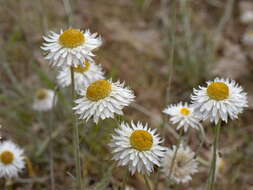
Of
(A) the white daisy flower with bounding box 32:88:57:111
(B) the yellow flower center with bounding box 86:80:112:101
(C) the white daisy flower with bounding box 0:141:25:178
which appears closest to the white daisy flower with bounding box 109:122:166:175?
(B) the yellow flower center with bounding box 86:80:112:101

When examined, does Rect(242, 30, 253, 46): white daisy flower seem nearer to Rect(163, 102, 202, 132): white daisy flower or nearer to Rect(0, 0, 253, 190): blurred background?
Rect(0, 0, 253, 190): blurred background

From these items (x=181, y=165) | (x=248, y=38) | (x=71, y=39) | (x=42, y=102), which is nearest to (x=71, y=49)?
(x=71, y=39)

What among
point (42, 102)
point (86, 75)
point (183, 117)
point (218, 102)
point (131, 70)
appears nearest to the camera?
point (218, 102)

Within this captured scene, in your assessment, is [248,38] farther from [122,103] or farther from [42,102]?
[122,103]

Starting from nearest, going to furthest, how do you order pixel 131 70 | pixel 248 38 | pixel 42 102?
pixel 42 102, pixel 131 70, pixel 248 38

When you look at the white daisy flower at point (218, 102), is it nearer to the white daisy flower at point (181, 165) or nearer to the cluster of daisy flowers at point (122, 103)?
the cluster of daisy flowers at point (122, 103)

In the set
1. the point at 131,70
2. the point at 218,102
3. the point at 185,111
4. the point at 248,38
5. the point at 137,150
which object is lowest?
the point at 137,150
